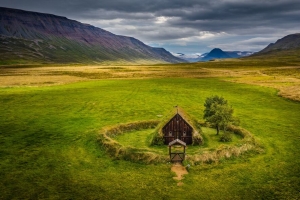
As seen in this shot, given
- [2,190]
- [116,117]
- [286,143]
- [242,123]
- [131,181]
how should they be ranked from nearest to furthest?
[2,190] < [131,181] < [286,143] < [242,123] < [116,117]

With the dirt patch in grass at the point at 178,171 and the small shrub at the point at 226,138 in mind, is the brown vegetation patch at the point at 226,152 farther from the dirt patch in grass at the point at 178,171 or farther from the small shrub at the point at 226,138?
the small shrub at the point at 226,138

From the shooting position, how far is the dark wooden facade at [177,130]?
33.7m

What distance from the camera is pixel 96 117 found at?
172ft

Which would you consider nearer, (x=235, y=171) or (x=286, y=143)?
(x=235, y=171)

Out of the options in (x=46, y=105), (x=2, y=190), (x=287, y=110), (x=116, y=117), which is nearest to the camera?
(x=2, y=190)

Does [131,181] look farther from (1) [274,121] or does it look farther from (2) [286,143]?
(1) [274,121]

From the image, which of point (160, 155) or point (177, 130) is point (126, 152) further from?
point (177, 130)

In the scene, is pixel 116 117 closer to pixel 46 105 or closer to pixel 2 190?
pixel 46 105

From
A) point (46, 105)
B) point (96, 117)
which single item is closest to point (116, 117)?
point (96, 117)

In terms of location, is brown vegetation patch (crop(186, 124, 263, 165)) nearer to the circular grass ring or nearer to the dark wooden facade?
the circular grass ring

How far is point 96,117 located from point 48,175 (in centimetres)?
2527

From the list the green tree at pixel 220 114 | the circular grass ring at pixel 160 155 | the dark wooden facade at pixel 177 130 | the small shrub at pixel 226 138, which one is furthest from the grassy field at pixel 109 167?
the green tree at pixel 220 114

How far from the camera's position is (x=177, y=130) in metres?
33.9

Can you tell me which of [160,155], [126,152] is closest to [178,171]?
[160,155]
